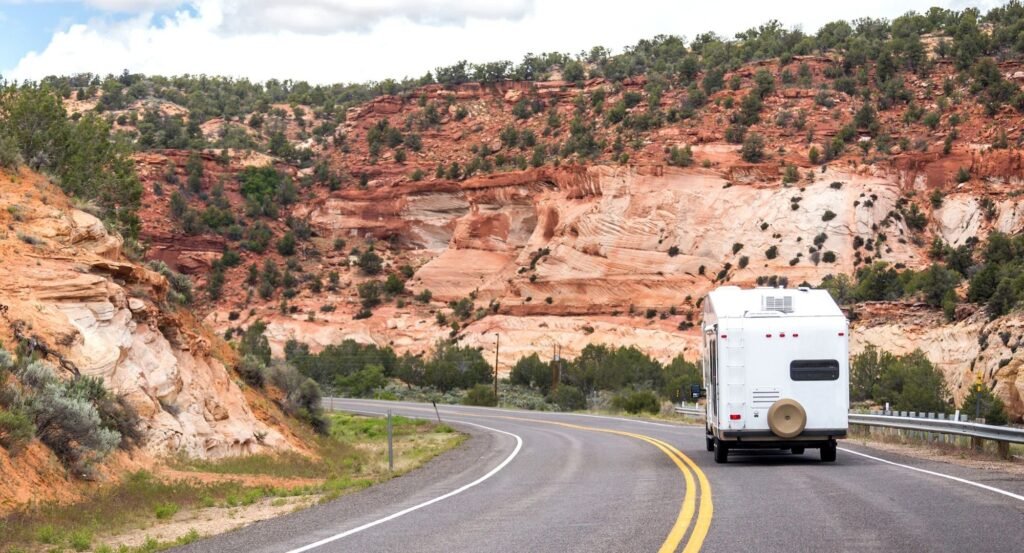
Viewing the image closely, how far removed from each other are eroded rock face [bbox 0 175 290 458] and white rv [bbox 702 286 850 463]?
10.1 meters

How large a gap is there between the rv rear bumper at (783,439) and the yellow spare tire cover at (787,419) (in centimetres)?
13

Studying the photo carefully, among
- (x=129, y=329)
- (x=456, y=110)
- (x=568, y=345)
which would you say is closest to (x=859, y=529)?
(x=129, y=329)

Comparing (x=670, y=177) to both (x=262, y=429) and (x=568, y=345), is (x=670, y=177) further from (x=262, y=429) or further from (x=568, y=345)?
(x=262, y=429)

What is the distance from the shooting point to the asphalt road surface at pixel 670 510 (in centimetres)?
1073

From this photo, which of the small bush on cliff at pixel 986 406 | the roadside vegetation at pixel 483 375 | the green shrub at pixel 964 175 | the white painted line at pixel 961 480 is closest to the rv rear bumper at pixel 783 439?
the white painted line at pixel 961 480

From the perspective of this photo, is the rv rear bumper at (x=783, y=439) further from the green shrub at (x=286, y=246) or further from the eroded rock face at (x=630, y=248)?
the green shrub at (x=286, y=246)

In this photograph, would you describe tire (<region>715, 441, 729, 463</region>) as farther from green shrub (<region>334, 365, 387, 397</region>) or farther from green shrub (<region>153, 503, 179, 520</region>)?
green shrub (<region>334, 365, 387, 397</region>)

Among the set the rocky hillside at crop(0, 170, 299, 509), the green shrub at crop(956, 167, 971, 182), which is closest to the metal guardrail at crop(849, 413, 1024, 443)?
the rocky hillside at crop(0, 170, 299, 509)

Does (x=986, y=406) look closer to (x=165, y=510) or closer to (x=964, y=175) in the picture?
(x=165, y=510)

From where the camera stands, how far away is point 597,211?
86500mm

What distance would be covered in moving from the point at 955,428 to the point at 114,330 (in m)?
16.7

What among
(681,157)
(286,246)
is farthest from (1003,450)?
(286,246)

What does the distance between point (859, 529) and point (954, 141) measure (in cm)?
7792

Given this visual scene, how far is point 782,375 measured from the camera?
1991 cm
